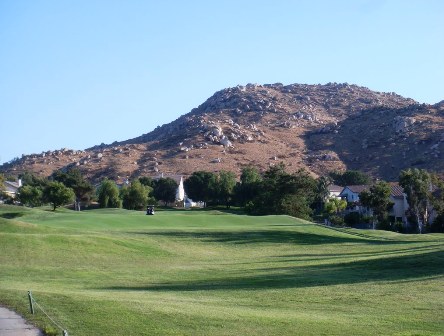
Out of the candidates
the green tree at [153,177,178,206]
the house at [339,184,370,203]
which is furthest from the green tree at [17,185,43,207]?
the house at [339,184,370,203]

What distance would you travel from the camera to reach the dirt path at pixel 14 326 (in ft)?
42.6

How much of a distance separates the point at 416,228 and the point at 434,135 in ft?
274

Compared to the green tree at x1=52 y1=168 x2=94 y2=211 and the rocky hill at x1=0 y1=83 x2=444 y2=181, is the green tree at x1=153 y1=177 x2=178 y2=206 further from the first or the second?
the rocky hill at x1=0 y1=83 x2=444 y2=181

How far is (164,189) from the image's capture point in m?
119

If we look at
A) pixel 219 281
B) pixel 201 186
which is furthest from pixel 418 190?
pixel 219 281

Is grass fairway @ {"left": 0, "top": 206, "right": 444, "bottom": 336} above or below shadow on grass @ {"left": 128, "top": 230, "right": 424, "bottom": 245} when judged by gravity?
below

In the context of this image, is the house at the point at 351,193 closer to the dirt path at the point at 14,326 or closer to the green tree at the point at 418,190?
the green tree at the point at 418,190

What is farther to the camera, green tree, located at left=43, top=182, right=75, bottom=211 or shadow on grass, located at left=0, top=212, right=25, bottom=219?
green tree, located at left=43, top=182, right=75, bottom=211

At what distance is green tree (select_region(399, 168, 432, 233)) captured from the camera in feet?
266

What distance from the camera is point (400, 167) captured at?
483 ft

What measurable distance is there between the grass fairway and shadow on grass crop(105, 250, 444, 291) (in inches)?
2.0

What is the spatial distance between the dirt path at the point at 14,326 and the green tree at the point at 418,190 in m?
72.0

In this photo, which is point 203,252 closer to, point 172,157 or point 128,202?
point 128,202

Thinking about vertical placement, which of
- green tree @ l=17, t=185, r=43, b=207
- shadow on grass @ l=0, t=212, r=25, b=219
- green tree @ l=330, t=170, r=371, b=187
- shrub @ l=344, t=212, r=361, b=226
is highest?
green tree @ l=330, t=170, r=371, b=187
